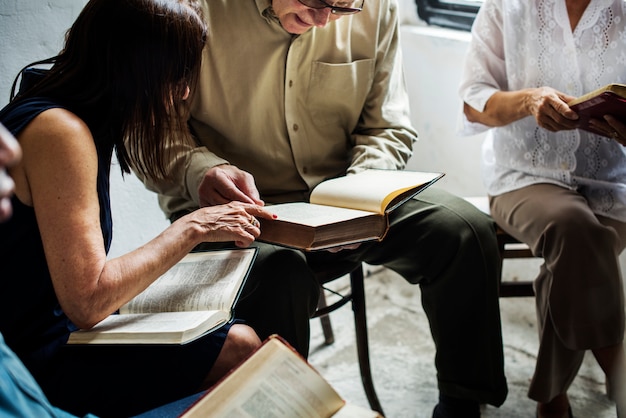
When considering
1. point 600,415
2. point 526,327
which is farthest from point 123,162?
point 526,327

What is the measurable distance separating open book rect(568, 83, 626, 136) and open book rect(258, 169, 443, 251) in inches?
13.2

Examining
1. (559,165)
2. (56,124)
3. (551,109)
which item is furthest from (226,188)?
(559,165)

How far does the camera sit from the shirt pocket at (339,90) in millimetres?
1615

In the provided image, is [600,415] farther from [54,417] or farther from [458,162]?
[54,417]

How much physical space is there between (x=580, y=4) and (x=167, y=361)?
1.26m

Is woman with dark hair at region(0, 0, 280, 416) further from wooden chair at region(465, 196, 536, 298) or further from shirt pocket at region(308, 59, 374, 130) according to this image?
wooden chair at region(465, 196, 536, 298)

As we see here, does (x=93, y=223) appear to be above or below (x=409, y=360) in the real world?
above

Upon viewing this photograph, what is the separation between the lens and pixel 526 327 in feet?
7.41

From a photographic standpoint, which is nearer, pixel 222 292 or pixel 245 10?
pixel 222 292

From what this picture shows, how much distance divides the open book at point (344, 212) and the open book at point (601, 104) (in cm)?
34

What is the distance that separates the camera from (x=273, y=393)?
0.88 meters

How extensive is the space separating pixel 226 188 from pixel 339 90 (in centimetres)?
44

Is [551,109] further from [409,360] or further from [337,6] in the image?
[409,360]

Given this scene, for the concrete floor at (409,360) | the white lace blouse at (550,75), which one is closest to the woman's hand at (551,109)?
the white lace blouse at (550,75)
